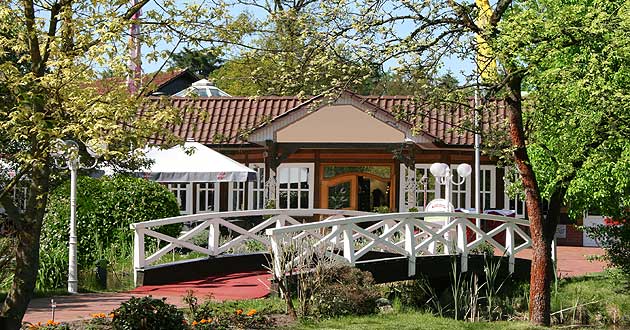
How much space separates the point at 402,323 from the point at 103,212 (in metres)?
7.30

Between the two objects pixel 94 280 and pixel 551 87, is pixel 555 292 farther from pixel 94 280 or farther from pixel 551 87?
pixel 94 280

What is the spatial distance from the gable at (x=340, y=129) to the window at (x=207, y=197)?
3.55 m

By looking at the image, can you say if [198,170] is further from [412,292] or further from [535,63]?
[535,63]

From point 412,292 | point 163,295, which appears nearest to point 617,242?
point 412,292

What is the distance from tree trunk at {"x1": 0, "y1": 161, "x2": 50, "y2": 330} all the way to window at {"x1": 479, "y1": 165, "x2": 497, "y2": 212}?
71.1 feet

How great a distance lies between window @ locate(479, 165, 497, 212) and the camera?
29422 millimetres

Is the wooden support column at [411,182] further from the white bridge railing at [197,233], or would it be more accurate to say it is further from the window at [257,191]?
the white bridge railing at [197,233]

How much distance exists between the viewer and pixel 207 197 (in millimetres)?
30219

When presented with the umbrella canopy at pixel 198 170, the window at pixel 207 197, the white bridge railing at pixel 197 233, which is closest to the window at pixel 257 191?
the window at pixel 207 197

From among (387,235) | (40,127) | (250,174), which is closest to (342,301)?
(387,235)

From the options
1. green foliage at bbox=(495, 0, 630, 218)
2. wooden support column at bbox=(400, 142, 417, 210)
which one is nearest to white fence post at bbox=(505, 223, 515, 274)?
green foliage at bbox=(495, 0, 630, 218)

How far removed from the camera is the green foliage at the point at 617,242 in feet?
59.2

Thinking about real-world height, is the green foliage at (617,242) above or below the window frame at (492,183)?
below

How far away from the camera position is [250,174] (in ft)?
72.8
